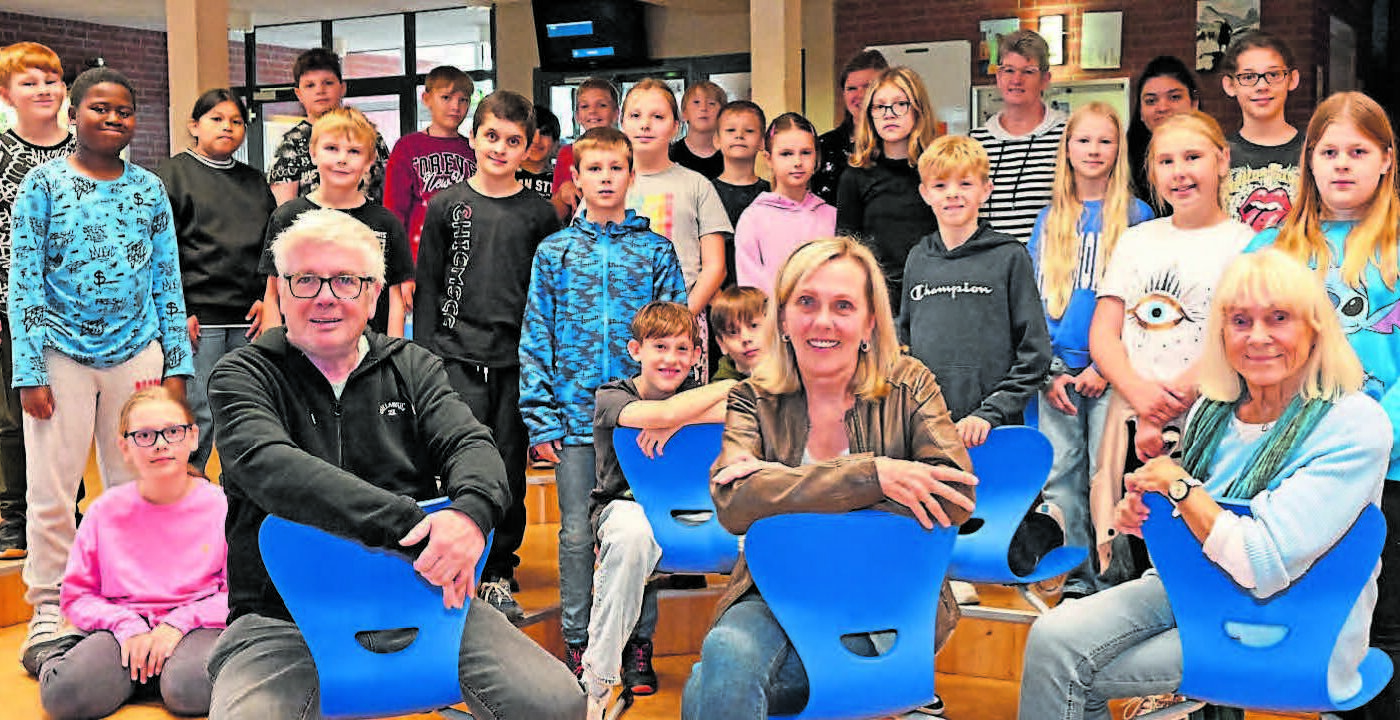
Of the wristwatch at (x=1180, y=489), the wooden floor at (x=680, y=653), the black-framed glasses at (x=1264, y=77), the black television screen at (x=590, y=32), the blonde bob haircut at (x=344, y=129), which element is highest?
the black television screen at (x=590, y=32)

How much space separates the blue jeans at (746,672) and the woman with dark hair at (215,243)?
254 centimetres

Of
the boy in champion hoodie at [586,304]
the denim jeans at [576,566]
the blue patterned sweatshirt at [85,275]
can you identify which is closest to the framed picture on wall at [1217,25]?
the boy in champion hoodie at [586,304]

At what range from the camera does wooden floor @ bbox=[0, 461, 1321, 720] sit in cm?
346

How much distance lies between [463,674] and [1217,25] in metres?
8.42

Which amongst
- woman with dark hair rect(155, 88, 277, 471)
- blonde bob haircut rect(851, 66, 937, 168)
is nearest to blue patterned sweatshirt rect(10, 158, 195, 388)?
woman with dark hair rect(155, 88, 277, 471)

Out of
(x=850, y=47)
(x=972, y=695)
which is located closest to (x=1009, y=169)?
(x=972, y=695)

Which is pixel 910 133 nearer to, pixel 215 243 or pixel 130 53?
pixel 215 243

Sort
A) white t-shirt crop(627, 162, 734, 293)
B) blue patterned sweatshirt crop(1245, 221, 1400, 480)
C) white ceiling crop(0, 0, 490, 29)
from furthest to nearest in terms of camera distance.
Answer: white ceiling crop(0, 0, 490, 29)
white t-shirt crop(627, 162, 734, 293)
blue patterned sweatshirt crop(1245, 221, 1400, 480)

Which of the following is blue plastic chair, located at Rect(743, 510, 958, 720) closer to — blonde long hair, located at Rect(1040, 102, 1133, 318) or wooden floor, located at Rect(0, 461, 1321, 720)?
wooden floor, located at Rect(0, 461, 1321, 720)

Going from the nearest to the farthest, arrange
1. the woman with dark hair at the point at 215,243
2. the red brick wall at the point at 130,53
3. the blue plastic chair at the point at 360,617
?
the blue plastic chair at the point at 360,617 → the woman with dark hair at the point at 215,243 → the red brick wall at the point at 130,53

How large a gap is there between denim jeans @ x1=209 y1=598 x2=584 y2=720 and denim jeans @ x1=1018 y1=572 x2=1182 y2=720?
2.61ft

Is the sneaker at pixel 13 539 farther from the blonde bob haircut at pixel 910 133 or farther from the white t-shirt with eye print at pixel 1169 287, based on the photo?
the white t-shirt with eye print at pixel 1169 287

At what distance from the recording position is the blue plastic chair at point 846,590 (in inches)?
87.0

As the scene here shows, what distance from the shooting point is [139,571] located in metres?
3.45
